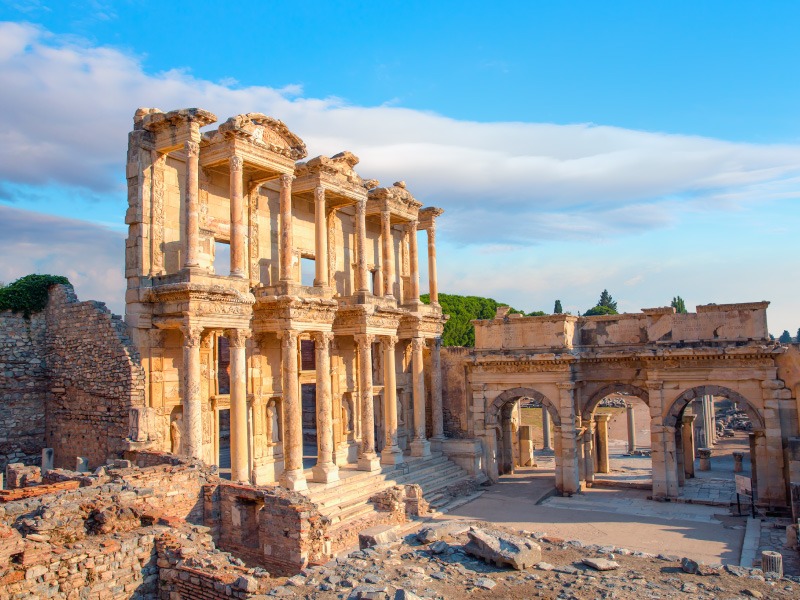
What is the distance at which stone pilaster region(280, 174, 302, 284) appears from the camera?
21953mm

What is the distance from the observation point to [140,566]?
11477mm

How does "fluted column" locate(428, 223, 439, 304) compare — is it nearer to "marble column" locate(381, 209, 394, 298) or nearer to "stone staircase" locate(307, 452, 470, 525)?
"marble column" locate(381, 209, 394, 298)

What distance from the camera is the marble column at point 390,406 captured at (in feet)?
83.9

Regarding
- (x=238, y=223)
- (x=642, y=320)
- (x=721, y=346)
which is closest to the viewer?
(x=238, y=223)

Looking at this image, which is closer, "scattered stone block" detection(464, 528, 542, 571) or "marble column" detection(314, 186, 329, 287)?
"scattered stone block" detection(464, 528, 542, 571)

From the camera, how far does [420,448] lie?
27406 millimetres

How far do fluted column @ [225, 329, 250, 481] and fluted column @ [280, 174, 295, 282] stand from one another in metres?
3.15

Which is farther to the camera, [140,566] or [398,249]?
[398,249]

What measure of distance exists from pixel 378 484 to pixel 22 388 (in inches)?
467

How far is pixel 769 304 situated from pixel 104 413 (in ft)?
71.9

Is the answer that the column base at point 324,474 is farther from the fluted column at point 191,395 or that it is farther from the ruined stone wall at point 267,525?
the ruined stone wall at point 267,525

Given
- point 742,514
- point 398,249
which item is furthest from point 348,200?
point 742,514

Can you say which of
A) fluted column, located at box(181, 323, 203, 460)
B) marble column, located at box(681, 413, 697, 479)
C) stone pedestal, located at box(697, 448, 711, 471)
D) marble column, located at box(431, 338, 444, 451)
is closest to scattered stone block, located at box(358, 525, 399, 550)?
fluted column, located at box(181, 323, 203, 460)

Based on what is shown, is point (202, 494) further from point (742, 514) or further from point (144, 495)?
point (742, 514)
